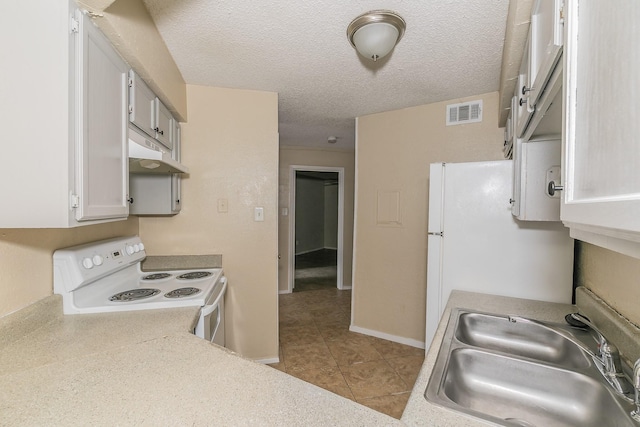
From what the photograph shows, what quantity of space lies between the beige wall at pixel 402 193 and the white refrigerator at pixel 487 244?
0.90 metres

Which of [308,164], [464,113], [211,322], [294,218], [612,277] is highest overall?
[464,113]

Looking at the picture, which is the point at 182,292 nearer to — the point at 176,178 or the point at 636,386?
the point at 176,178

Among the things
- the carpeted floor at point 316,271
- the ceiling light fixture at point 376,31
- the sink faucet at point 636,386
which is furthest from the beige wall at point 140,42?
the carpeted floor at point 316,271

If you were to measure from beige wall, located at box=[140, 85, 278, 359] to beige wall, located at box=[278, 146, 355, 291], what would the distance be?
6.41 feet

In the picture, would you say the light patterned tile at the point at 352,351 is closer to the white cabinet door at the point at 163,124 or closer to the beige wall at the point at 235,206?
the beige wall at the point at 235,206

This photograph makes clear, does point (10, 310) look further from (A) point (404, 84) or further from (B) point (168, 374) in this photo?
(A) point (404, 84)

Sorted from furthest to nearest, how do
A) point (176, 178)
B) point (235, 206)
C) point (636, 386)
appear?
point (235, 206) < point (176, 178) < point (636, 386)

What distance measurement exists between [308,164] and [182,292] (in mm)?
3190

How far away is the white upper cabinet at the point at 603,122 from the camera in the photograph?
0.39 metres

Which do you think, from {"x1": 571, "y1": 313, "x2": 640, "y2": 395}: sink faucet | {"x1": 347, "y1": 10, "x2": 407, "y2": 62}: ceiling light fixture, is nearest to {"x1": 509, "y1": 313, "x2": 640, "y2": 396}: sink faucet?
{"x1": 571, "y1": 313, "x2": 640, "y2": 395}: sink faucet

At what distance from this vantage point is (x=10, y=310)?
1035mm

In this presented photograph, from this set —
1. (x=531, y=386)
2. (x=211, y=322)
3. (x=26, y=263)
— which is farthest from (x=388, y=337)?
(x=26, y=263)

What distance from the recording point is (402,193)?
2754mm

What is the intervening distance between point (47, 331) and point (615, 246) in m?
1.74
